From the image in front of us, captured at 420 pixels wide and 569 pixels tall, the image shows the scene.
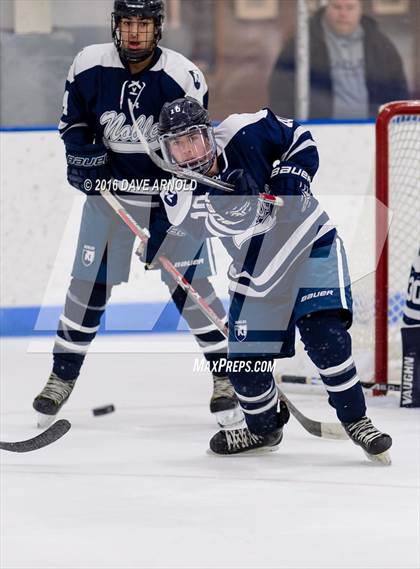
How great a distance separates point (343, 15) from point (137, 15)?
2.01 metres

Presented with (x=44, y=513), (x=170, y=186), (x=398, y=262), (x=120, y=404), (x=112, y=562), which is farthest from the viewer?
(x=398, y=262)

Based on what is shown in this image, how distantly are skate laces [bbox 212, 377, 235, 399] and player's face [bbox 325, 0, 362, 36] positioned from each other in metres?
2.08

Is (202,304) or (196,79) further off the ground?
(196,79)

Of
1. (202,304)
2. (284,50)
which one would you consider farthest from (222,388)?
(284,50)

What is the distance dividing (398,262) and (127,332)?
0.94 metres

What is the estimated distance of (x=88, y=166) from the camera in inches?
129

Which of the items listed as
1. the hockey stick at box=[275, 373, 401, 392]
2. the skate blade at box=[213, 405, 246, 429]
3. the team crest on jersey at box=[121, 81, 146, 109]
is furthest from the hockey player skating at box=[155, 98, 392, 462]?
the hockey stick at box=[275, 373, 401, 392]

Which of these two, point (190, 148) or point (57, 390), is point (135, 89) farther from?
point (57, 390)

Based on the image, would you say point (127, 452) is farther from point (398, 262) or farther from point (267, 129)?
point (398, 262)

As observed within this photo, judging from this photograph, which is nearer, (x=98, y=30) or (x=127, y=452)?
(x=127, y=452)

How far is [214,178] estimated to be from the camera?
108 inches

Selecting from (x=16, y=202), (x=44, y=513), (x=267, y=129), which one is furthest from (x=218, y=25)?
(x=44, y=513)

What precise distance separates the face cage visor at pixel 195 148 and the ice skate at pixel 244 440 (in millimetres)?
638

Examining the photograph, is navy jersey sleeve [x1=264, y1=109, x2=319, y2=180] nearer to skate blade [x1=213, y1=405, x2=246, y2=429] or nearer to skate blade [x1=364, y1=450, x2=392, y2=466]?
skate blade [x1=364, y1=450, x2=392, y2=466]
